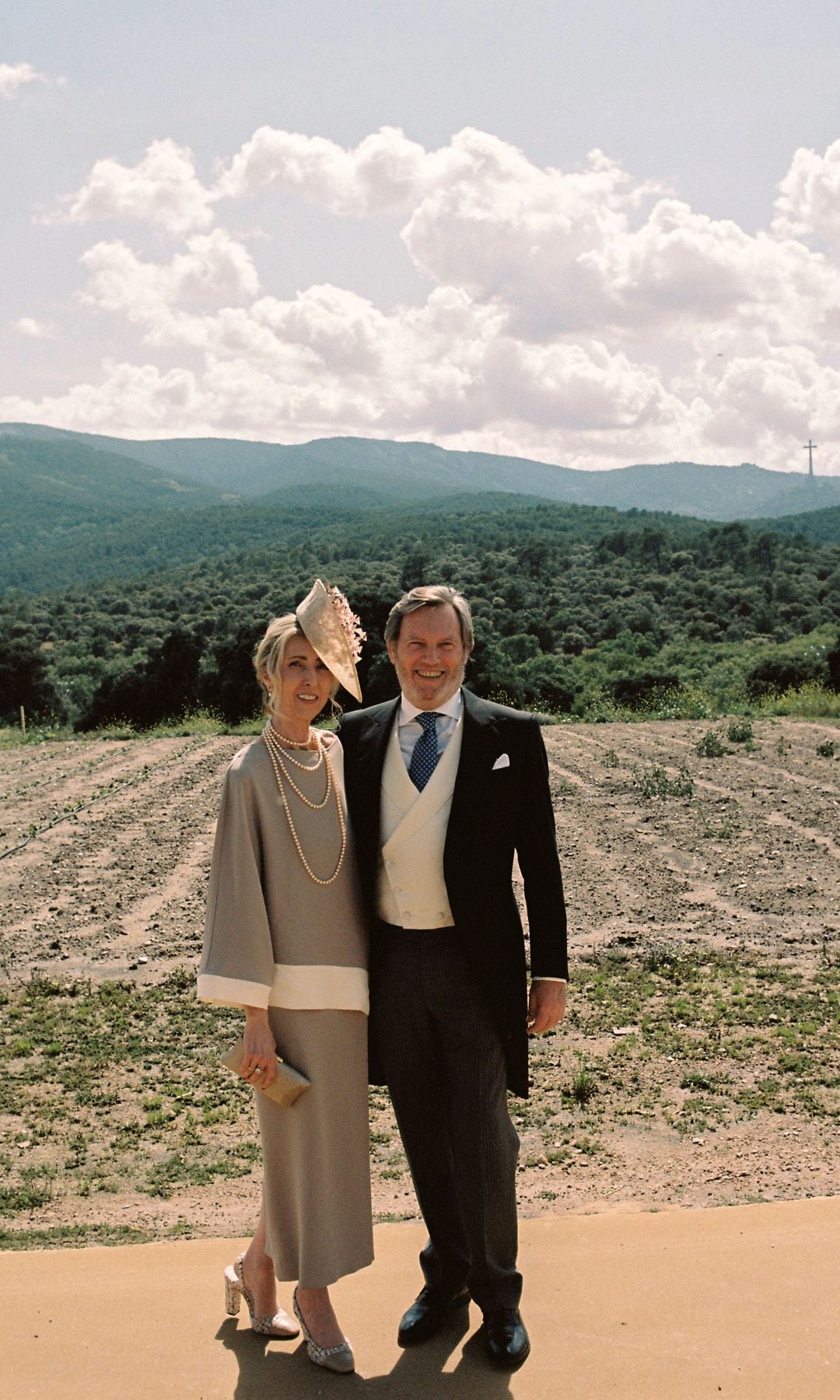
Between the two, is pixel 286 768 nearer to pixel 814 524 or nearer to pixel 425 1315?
pixel 425 1315

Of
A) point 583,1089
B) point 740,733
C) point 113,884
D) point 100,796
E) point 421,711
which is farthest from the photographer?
point 740,733

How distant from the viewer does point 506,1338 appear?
2.16 metres

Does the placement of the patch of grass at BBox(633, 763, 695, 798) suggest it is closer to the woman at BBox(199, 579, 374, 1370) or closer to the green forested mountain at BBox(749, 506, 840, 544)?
the woman at BBox(199, 579, 374, 1370)

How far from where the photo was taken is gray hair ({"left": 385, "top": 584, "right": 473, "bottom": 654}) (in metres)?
2.25

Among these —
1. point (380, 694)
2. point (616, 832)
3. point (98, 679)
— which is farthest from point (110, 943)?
point (98, 679)

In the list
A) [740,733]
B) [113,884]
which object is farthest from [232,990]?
[740,733]

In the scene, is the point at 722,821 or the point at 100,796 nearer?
the point at 722,821

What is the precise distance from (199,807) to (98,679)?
23.7 metres

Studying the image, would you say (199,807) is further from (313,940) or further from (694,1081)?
(313,940)

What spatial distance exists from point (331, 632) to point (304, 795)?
31 cm

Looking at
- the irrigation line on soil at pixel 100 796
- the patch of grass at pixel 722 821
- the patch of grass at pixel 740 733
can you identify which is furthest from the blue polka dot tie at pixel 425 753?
the patch of grass at pixel 740 733

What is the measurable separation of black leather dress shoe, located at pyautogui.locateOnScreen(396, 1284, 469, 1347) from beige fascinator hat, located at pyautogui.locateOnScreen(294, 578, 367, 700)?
3.86ft

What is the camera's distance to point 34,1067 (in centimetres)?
447

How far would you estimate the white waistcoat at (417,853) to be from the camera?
2229 millimetres
